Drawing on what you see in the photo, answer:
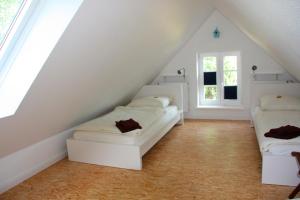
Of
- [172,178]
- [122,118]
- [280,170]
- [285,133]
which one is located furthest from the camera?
[122,118]

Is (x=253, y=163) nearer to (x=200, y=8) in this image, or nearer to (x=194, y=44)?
A: (x=200, y=8)

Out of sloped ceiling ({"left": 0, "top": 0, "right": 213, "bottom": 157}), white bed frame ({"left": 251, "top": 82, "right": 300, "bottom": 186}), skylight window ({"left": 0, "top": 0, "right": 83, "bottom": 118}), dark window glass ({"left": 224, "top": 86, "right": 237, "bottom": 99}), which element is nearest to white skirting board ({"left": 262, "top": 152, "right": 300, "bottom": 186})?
white bed frame ({"left": 251, "top": 82, "right": 300, "bottom": 186})

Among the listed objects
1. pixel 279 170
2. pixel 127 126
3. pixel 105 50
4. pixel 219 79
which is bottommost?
pixel 279 170

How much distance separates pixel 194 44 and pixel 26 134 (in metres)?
3.72

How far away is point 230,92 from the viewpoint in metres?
5.31

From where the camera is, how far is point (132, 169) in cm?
315

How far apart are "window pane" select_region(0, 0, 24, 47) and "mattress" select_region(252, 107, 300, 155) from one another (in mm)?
2576

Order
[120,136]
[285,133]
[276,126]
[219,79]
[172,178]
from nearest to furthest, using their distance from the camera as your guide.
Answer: [285,133]
[172,178]
[276,126]
[120,136]
[219,79]

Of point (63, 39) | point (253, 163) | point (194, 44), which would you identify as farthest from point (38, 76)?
point (194, 44)

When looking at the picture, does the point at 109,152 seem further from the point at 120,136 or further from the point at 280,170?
the point at 280,170

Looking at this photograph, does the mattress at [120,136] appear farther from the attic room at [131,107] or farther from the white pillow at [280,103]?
the white pillow at [280,103]

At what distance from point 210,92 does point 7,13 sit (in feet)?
14.3

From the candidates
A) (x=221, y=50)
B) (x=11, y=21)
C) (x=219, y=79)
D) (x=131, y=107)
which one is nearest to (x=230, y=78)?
(x=219, y=79)

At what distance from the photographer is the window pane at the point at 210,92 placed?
17.9ft
